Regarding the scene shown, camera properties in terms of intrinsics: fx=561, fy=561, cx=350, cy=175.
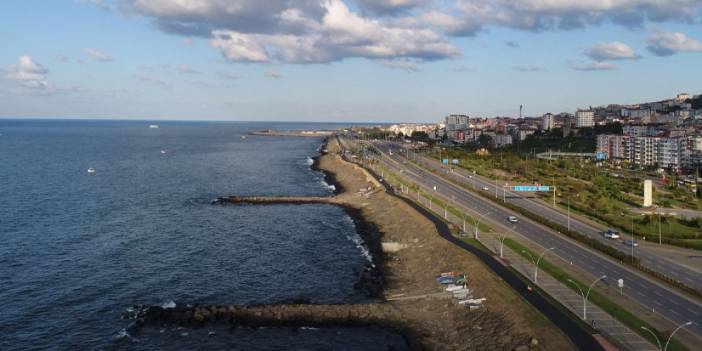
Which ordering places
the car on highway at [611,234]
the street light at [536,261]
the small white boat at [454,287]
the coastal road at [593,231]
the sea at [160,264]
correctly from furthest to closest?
the car on highway at [611,234], the coastal road at [593,231], the street light at [536,261], the small white boat at [454,287], the sea at [160,264]

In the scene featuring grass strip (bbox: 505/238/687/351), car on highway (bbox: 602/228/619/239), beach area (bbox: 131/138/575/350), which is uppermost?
car on highway (bbox: 602/228/619/239)

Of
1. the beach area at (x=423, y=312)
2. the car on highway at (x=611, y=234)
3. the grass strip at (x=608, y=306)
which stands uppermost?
the car on highway at (x=611, y=234)

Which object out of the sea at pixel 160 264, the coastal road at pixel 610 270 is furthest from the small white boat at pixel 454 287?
the coastal road at pixel 610 270

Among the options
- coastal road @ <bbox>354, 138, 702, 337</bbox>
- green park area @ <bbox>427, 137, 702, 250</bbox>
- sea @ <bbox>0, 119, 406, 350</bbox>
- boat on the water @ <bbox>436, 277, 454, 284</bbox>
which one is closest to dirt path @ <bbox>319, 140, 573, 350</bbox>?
boat on the water @ <bbox>436, 277, 454, 284</bbox>

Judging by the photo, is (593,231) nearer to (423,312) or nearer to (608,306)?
(608,306)

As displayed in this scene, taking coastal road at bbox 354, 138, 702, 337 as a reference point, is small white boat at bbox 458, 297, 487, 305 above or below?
below

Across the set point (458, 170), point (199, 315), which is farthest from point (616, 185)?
point (199, 315)

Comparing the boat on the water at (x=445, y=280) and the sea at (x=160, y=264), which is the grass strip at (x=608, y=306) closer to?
the boat on the water at (x=445, y=280)

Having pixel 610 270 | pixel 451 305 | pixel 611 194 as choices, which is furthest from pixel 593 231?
pixel 611 194

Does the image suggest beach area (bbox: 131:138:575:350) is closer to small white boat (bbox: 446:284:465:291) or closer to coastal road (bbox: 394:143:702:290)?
small white boat (bbox: 446:284:465:291)

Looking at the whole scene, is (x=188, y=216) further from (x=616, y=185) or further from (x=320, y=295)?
(x=616, y=185)

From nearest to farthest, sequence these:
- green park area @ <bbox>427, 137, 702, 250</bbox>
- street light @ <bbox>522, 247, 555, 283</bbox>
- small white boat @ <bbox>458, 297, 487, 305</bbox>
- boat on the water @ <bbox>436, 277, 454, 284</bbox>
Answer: small white boat @ <bbox>458, 297, 487, 305</bbox> < street light @ <bbox>522, 247, 555, 283</bbox> < boat on the water @ <bbox>436, 277, 454, 284</bbox> < green park area @ <bbox>427, 137, 702, 250</bbox>
